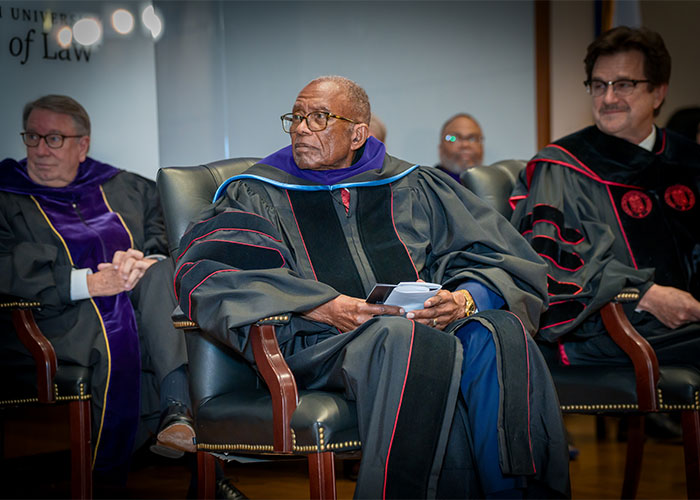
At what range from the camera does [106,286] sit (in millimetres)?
3246

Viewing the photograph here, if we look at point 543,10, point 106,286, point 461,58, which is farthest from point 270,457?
point 543,10

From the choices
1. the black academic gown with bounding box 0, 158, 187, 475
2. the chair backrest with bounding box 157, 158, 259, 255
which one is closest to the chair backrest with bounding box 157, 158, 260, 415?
the chair backrest with bounding box 157, 158, 259, 255

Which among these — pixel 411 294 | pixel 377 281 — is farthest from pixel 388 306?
pixel 377 281

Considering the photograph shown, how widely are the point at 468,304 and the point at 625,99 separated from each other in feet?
4.31

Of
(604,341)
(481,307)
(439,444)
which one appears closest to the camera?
(439,444)

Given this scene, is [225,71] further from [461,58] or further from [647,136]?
[647,136]

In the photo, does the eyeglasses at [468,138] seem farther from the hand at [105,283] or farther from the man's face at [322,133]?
the hand at [105,283]

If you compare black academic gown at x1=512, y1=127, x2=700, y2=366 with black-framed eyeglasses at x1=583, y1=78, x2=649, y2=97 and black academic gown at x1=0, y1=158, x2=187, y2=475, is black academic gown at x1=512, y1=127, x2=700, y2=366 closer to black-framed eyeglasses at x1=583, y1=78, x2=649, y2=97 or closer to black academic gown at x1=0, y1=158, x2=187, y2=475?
black-framed eyeglasses at x1=583, y1=78, x2=649, y2=97

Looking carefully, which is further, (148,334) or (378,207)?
(148,334)

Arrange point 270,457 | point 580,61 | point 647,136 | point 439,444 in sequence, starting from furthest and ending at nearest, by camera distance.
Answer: point 580,61 → point 647,136 → point 270,457 → point 439,444

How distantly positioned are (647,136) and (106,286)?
7.59ft

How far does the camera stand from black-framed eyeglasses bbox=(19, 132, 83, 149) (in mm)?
3488

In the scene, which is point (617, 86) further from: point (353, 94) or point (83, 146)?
point (83, 146)

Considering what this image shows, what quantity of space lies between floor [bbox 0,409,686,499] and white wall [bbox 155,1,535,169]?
1646mm
